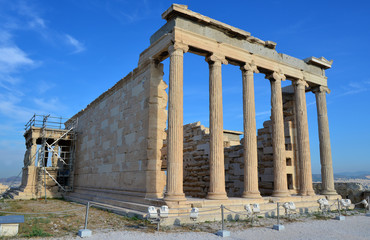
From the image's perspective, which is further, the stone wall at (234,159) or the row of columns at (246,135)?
the stone wall at (234,159)

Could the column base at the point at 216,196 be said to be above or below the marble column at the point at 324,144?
below

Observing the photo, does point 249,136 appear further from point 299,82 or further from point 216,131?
point 299,82

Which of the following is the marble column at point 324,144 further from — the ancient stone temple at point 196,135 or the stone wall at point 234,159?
the stone wall at point 234,159

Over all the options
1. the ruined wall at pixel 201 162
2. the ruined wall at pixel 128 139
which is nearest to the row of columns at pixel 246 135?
the ruined wall at pixel 128 139

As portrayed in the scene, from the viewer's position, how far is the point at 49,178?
77.5 ft

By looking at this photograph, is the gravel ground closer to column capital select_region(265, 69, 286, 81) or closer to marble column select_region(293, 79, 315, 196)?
marble column select_region(293, 79, 315, 196)

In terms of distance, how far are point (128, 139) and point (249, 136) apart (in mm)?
6230

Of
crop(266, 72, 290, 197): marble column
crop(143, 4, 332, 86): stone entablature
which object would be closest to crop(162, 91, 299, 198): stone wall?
crop(266, 72, 290, 197): marble column

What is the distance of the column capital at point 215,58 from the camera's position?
567 inches

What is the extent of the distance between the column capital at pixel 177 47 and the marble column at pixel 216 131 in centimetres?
146

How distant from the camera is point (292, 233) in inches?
399

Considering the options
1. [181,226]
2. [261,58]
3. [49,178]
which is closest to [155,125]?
[181,226]

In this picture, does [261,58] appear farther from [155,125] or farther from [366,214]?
[366,214]

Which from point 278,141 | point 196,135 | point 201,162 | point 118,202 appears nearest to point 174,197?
point 118,202
